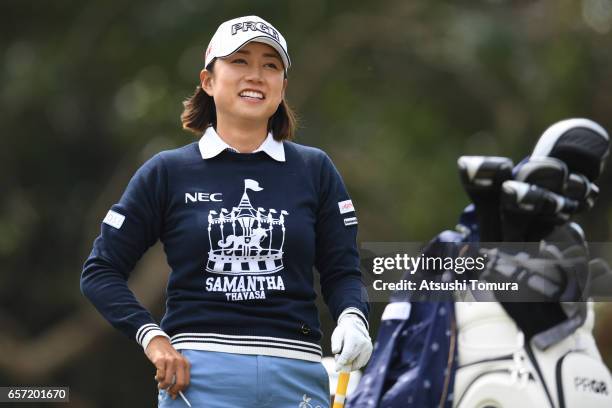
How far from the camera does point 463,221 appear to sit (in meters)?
4.98

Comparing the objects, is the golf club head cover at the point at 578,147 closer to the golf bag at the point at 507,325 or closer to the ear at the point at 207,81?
the golf bag at the point at 507,325

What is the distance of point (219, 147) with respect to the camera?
11.3ft

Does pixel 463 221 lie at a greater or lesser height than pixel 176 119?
lesser

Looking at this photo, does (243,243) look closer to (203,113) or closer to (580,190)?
(203,113)

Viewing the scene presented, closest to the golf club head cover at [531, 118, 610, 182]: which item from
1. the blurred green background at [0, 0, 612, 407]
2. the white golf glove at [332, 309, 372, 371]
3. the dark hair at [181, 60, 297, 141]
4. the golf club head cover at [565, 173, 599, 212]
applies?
the golf club head cover at [565, 173, 599, 212]

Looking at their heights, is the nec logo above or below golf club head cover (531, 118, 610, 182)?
Answer: below

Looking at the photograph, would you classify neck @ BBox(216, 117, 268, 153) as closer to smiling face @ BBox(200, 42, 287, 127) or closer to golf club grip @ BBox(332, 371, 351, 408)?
smiling face @ BBox(200, 42, 287, 127)

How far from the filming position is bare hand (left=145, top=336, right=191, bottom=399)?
10.5 feet

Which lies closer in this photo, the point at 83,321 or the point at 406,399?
the point at 406,399

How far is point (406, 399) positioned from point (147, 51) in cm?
1117

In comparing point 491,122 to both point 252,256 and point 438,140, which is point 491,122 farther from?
point 252,256

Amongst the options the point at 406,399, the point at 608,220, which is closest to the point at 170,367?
the point at 406,399

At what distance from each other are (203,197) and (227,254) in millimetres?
159

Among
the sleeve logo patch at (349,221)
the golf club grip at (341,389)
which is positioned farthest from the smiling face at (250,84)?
the golf club grip at (341,389)
